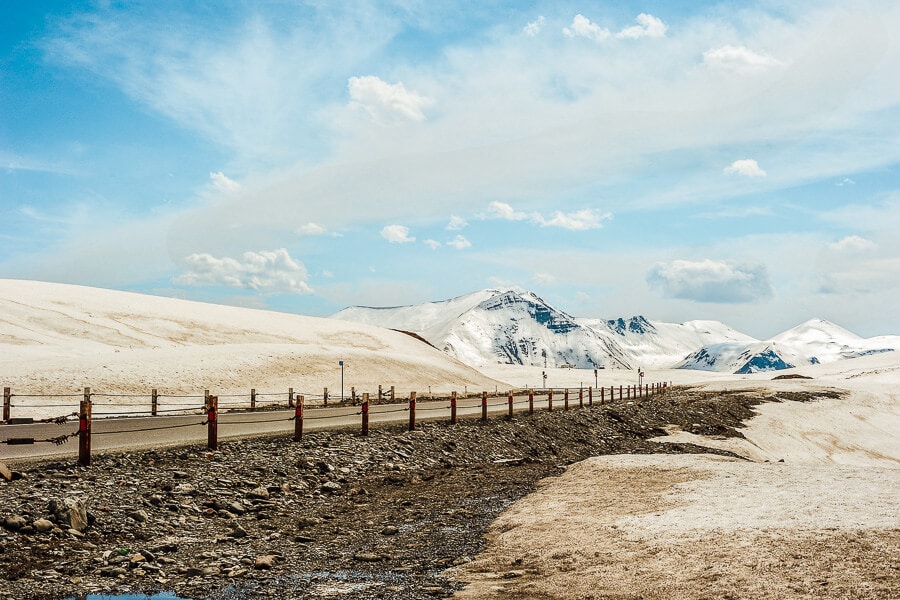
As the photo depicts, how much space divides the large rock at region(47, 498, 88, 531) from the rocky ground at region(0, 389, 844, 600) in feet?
0.07

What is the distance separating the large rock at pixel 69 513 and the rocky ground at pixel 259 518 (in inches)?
0.9

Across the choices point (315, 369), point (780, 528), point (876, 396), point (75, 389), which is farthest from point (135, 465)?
point (876, 396)

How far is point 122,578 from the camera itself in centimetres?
988

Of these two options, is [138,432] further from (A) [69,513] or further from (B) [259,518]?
(A) [69,513]

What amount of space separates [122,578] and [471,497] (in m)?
8.23

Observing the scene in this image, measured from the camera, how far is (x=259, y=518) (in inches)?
559

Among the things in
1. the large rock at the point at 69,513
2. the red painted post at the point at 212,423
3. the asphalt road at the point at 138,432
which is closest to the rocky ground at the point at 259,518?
the large rock at the point at 69,513

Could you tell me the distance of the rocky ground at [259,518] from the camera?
977 centimetres

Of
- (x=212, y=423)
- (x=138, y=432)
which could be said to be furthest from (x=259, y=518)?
(x=138, y=432)

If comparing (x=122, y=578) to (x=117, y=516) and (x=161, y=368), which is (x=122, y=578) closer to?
(x=117, y=516)

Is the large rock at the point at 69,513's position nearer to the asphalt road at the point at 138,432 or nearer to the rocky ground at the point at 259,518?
the rocky ground at the point at 259,518

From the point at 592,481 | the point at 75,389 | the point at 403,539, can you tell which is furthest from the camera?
the point at 75,389

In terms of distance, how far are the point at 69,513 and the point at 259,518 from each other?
3.61m

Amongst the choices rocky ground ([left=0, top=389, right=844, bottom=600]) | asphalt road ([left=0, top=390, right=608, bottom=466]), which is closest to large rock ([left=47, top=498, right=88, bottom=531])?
rocky ground ([left=0, top=389, right=844, bottom=600])
